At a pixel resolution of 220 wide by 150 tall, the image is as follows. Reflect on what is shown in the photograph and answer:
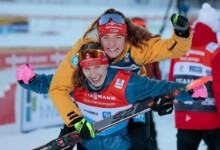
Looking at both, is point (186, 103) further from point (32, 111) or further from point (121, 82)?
point (32, 111)

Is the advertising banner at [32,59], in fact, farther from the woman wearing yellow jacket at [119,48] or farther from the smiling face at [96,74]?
the smiling face at [96,74]

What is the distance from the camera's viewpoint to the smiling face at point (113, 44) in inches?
99.1

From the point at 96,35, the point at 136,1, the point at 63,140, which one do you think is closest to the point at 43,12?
the point at 136,1

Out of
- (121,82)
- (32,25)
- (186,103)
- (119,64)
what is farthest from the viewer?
(32,25)

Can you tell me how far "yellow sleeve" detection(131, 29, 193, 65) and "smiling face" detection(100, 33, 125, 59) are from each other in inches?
4.7

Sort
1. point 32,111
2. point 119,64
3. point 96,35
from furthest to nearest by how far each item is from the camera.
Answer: point 32,111 < point 96,35 < point 119,64

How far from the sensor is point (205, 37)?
2.80 m

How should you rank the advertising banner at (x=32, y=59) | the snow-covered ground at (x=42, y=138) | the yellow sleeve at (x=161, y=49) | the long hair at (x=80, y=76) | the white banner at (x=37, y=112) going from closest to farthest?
the yellow sleeve at (x=161, y=49), the long hair at (x=80, y=76), the snow-covered ground at (x=42, y=138), the white banner at (x=37, y=112), the advertising banner at (x=32, y=59)

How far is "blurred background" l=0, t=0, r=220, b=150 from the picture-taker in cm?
467

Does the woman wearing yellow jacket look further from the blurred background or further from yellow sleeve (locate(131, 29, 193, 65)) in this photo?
the blurred background

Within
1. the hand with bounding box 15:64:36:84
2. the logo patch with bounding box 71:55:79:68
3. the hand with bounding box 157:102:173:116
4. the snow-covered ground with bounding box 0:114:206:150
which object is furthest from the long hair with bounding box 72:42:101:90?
the snow-covered ground with bounding box 0:114:206:150

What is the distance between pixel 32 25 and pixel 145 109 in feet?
18.0

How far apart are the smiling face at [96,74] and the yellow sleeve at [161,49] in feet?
1.18

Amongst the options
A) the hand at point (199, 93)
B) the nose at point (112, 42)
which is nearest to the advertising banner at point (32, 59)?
the nose at point (112, 42)
